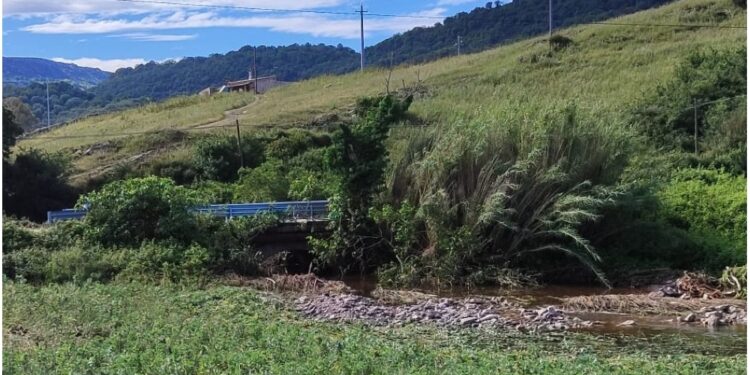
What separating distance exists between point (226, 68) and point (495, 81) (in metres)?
36.1

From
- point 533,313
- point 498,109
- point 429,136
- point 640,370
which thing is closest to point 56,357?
point 640,370

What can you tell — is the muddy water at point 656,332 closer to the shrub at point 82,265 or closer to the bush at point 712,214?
the bush at point 712,214

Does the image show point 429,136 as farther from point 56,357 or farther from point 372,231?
point 56,357

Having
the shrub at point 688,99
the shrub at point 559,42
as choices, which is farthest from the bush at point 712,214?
the shrub at point 559,42

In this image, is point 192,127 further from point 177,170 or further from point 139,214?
point 139,214

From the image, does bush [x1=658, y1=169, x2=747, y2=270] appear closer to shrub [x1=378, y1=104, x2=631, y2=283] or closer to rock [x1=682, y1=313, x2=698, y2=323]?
shrub [x1=378, y1=104, x2=631, y2=283]

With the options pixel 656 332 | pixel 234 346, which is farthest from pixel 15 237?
pixel 656 332

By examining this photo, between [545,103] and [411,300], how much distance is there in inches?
252

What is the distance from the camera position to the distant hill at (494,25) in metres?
64.1

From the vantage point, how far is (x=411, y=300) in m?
14.5

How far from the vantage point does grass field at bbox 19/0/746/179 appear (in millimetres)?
35562

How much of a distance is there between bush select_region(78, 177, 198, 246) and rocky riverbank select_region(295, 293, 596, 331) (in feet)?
12.9

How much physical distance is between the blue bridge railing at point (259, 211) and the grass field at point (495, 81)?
11.0 meters

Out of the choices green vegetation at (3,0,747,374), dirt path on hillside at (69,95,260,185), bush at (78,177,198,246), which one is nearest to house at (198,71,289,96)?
dirt path on hillside at (69,95,260,185)
